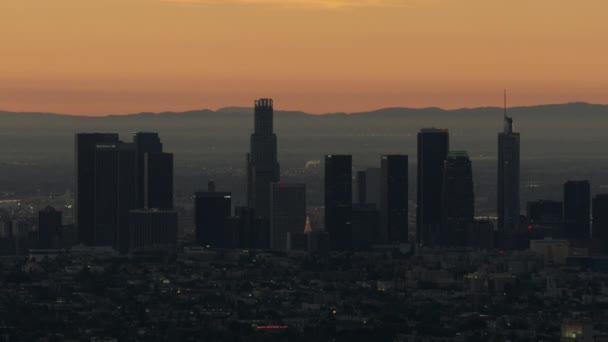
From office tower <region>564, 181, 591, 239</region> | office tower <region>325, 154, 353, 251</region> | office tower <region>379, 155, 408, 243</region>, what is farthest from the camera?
office tower <region>379, 155, 408, 243</region>

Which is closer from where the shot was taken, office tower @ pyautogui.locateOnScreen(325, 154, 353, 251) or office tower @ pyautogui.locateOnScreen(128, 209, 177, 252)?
office tower @ pyautogui.locateOnScreen(128, 209, 177, 252)

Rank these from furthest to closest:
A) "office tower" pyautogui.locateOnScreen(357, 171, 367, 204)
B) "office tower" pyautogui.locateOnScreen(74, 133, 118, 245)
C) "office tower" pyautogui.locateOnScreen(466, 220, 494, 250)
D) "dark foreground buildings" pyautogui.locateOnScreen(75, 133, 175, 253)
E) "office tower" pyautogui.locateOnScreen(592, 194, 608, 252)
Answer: "office tower" pyautogui.locateOnScreen(357, 171, 367, 204) → "office tower" pyautogui.locateOnScreen(466, 220, 494, 250) → "office tower" pyautogui.locateOnScreen(74, 133, 118, 245) → "dark foreground buildings" pyautogui.locateOnScreen(75, 133, 175, 253) → "office tower" pyautogui.locateOnScreen(592, 194, 608, 252)

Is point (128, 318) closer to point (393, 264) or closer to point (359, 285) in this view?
point (359, 285)

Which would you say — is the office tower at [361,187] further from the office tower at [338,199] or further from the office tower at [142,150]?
the office tower at [142,150]

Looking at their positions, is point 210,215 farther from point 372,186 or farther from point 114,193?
point 372,186

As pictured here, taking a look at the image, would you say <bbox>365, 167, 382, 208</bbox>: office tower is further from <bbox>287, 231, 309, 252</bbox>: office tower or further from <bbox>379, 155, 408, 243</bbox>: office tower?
<bbox>287, 231, 309, 252</bbox>: office tower

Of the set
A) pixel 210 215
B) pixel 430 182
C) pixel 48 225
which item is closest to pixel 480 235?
pixel 430 182

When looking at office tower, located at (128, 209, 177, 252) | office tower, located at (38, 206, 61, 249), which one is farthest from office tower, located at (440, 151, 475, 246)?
office tower, located at (38, 206, 61, 249)

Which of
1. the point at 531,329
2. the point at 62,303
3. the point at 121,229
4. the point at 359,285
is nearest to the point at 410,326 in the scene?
the point at 531,329
